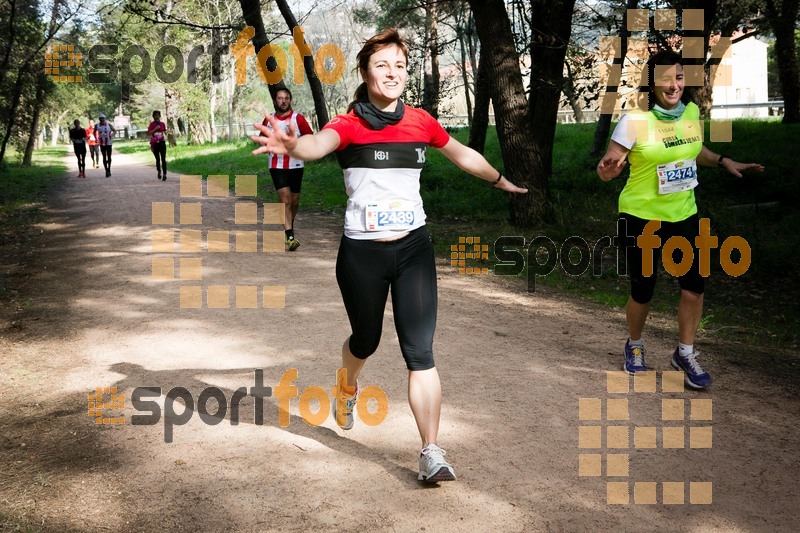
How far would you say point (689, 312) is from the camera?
18.7 ft

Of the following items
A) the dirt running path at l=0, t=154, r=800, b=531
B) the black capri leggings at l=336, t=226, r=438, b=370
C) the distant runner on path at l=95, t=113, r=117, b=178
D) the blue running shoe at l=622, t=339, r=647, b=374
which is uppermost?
the distant runner on path at l=95, t=113, r=117, b=178

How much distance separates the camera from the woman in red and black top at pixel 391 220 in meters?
3.94

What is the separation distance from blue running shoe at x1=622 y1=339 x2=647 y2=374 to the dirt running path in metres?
0.22

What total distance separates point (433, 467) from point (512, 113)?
8835mm

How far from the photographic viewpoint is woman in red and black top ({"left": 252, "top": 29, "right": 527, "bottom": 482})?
3.94 metres

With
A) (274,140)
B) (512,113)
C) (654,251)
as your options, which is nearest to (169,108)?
(512,113)

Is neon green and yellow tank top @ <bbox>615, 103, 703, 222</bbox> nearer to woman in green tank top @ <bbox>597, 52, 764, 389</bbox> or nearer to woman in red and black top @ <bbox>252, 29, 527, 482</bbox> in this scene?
woman in green tank top @ <bbox>597, 52, 764, 389</bbox>

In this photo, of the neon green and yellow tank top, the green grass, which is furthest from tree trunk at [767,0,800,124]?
the green grass

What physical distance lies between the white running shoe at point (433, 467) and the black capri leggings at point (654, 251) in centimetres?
248

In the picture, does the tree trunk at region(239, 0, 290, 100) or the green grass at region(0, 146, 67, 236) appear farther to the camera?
the tree trunk at region(239, 0, 290, 100)

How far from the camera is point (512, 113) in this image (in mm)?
11938

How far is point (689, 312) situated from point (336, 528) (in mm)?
3343

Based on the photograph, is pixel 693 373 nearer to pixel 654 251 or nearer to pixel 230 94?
pixel 654 251

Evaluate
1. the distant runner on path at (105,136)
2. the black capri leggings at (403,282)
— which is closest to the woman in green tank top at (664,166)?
the black capri leggings at (403,282)
